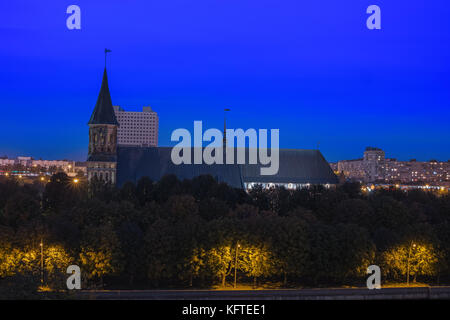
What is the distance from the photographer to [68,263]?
102 ft

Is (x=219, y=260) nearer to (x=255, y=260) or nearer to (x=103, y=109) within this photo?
(x=255, y=260)

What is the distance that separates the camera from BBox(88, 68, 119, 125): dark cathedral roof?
68125 mm

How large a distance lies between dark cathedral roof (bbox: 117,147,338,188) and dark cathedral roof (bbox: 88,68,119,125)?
5.15 meters

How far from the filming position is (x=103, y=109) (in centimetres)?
6875

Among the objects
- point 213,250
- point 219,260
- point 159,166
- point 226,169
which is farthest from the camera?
point 226,169

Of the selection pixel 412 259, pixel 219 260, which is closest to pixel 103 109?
pixel 219 260

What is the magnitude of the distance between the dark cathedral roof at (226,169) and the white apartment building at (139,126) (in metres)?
84.5

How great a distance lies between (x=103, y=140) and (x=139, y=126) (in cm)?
9115

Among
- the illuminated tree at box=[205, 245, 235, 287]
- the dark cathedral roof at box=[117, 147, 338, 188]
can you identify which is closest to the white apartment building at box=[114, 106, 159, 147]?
the dark cathedral roof at box=[117, 147, 338, 188]

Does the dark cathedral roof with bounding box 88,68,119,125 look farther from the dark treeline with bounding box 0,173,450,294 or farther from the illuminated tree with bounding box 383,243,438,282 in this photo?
the illuminated tree with bounding box 383,243,438,282

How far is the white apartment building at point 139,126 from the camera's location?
155250 millimetres

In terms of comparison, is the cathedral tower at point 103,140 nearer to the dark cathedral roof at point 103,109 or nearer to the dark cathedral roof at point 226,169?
the dark cathedral roof at point 103,109

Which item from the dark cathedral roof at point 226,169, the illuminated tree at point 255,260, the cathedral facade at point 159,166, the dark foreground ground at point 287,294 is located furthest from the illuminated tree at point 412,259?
the dark cathedral roof at point 226,169

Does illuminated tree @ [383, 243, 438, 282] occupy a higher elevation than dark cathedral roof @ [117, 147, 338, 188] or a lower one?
lower
